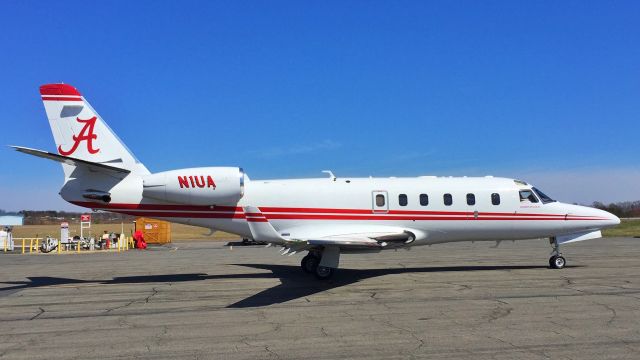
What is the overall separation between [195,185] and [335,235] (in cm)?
446

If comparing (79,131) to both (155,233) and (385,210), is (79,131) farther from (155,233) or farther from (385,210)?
(155,233)

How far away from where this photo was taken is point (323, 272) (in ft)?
47.6

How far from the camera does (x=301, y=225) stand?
1589 centimetres

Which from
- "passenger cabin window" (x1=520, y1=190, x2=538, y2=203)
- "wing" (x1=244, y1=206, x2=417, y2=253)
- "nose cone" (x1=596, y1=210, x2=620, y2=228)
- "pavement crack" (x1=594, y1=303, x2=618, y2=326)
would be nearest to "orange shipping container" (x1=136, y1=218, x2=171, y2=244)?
"wing" (x1=244, y1=206, x2=417, y2=253)

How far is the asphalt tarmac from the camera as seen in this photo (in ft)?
24.0

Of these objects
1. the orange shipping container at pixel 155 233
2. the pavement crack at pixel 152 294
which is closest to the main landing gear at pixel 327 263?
the pavement crack at pixel 152 294

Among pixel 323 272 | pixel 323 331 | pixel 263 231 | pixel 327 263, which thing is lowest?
pixel 323 331

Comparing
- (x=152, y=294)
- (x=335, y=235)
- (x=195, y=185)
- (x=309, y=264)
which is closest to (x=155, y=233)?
(x=309, y=264)

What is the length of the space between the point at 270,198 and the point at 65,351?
893 centimetres

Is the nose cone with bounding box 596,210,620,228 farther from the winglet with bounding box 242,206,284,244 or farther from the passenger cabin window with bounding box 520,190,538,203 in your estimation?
the winglet with bounding box 242,206,284,244

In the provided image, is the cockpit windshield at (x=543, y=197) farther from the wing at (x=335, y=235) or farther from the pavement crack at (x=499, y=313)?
the pavement crack at (x=499, y=313)

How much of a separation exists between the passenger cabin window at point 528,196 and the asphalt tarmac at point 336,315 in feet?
7.42

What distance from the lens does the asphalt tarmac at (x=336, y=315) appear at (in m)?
7.31

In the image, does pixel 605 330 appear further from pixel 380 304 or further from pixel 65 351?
pixel 65 351
